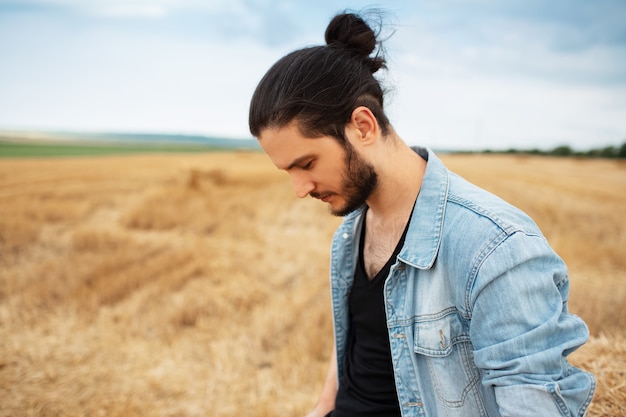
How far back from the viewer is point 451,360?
1644mm

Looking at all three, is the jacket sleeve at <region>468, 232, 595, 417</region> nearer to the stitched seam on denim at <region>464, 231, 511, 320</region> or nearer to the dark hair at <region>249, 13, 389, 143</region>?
the stitched seam on denim at <region>464, 231, 511, 320</region>

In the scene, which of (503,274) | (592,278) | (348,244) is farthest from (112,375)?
(592,278)

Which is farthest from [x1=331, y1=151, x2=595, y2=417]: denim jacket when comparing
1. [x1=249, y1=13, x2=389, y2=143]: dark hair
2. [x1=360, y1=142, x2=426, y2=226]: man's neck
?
[x1=249, y1=13, x2=389, y2=143]: dark hair

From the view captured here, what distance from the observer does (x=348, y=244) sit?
91.3 inches

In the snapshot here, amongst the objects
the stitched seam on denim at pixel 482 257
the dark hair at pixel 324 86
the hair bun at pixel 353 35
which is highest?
the hair bun at pixel 353 35

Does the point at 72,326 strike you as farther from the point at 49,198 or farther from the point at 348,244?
the point at 49,198

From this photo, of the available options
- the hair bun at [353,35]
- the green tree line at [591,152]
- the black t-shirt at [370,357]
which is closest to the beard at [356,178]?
the black t-shirt at [370,357]

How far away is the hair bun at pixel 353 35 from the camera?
1.98 meters

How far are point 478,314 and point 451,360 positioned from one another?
313 mm

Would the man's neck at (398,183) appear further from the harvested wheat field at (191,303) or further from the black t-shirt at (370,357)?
the harvested wheat field at (191,303)

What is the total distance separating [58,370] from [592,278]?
6.53 m

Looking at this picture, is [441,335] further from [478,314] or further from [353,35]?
[353,35]

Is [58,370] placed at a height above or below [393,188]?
below

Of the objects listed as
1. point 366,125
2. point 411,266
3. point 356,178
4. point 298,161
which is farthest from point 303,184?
point 411,266
